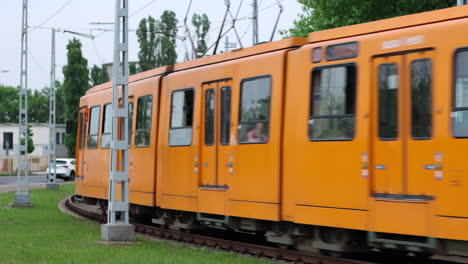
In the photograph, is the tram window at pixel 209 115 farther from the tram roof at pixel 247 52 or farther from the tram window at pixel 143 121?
the tram window at pixel 143 121

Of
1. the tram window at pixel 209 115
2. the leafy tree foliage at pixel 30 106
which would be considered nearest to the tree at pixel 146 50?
the leafy tree foliage at pixel 30 106

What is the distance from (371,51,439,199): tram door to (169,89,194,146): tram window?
576 centimetres

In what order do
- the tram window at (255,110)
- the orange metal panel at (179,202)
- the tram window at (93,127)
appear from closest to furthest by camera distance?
the tram window at (255,110) → the orange metal panel at (179,202) → the tram window at (93,127)

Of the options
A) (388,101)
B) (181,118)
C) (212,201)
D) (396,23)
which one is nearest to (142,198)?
(181,118)

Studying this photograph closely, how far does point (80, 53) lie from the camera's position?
76375mm

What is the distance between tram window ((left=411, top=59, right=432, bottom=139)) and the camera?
36.9ft

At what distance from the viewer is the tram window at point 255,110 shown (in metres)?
14.5

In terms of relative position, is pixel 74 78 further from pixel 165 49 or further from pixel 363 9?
pixel 363 9

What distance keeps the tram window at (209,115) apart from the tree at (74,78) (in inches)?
2255

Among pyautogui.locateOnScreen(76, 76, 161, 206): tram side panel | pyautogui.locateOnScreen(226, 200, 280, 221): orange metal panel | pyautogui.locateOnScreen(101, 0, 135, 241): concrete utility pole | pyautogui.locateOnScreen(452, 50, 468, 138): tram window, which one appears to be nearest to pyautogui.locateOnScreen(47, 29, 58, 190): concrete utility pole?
pyautogui.locateOnScreen(76, 76, 161, 206): tram side panel

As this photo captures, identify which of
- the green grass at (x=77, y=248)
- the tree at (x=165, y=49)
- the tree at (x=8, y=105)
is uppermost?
the tree at (x=165, y=49)

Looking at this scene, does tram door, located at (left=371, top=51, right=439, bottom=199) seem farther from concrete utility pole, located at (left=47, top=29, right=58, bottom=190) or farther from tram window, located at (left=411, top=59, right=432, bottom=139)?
concrete utility pole, located at (left=47, top=29, right=58, bottom=190)

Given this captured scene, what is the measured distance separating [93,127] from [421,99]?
13.3 metres

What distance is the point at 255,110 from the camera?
14.8 metres
